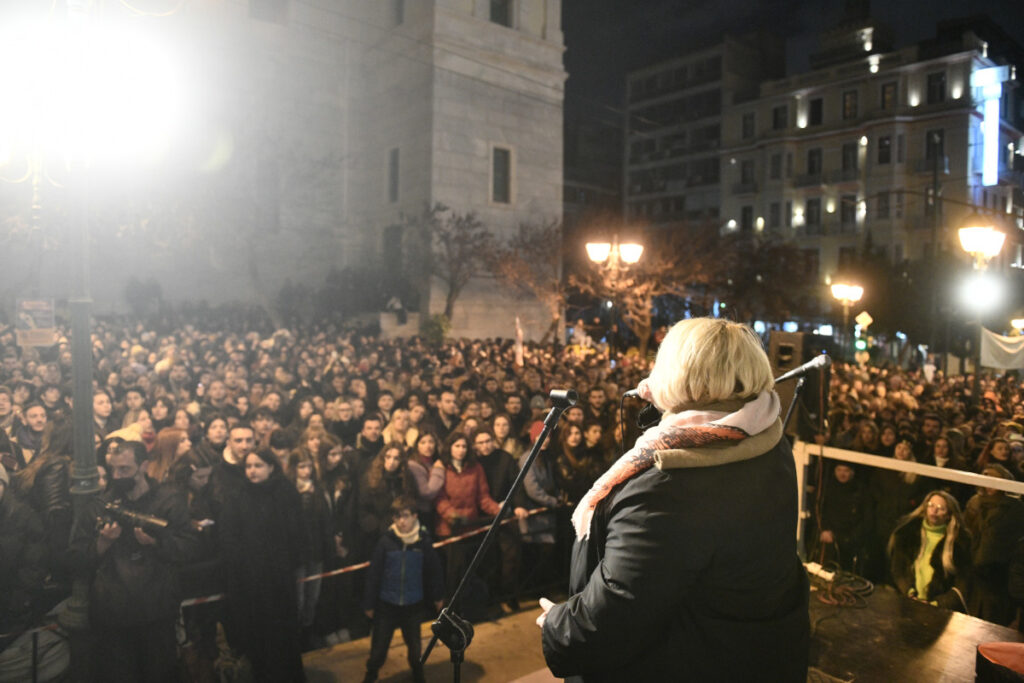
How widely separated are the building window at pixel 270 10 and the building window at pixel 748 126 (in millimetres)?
25516

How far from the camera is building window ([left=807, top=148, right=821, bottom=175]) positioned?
97.6 ft

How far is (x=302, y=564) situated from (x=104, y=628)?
1208mm

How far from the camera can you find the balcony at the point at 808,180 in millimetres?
29608

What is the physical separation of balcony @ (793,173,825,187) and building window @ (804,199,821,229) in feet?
3.14

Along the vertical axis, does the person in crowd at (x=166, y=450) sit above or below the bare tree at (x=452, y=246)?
below

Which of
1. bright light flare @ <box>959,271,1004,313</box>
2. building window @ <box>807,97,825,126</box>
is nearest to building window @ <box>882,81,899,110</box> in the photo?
building window @ <box>807,97,825,126</box>

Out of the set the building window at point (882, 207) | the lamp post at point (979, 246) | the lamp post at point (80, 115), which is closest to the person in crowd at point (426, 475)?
the lamp post at point (80, 115)

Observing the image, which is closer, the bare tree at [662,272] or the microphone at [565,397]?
the microphone at [565,397]

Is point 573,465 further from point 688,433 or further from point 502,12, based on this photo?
point 502,12

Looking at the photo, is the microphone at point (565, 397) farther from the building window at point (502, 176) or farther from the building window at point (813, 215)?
the building window at point (813, 215)

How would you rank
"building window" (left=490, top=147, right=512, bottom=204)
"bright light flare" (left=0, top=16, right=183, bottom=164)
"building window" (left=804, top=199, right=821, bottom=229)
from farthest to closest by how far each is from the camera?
"building window" (left=804, top=199, right=821, bottom=229)
"building window" (left=490, top=147, right=512, bottom=204)
"bright light flare" (left=0, top=16, right=183, bottom=164)

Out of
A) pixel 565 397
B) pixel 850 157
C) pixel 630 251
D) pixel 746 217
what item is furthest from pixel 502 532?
pixel 746 217

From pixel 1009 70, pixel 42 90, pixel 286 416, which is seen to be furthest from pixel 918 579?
pixel 42 90

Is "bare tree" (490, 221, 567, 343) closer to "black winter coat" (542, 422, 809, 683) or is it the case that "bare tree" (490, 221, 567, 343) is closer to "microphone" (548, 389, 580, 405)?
"microphone" (548, 389, 580, 405)
